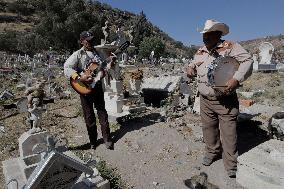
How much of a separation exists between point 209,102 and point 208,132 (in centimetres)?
57

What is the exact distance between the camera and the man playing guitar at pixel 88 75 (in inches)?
246

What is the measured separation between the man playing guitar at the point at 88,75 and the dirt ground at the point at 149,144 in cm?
45

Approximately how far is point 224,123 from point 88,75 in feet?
8.79

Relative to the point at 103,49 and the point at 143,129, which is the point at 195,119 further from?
the point at 103,49

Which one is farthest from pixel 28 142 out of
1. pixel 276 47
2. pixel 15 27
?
pixel 15 27

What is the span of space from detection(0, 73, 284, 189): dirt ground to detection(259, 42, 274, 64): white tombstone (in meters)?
16.1

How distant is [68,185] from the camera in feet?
13.8

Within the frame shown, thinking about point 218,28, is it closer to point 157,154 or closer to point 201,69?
point 201,69

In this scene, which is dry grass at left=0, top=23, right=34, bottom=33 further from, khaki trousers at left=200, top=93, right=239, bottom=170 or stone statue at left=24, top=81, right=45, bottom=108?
khaki trousers at left=200, top=93, right=239, bottom=170

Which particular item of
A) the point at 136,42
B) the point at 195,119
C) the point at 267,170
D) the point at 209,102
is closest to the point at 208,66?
the point at 209,102

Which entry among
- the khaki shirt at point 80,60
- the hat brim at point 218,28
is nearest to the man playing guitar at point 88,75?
the khaki shirt at point 80,60

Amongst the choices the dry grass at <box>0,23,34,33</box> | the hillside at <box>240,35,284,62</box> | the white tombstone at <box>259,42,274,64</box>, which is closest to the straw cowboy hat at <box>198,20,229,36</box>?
the white tombstone at <box>259,42,274,64</box>

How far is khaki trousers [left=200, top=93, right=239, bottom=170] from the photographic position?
5.11m

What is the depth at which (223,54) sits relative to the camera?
5.06 meters
